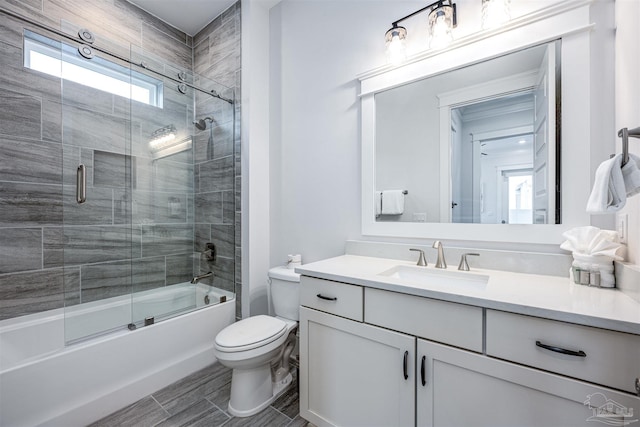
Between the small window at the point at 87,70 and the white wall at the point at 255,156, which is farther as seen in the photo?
the white wall at the point at 255,156

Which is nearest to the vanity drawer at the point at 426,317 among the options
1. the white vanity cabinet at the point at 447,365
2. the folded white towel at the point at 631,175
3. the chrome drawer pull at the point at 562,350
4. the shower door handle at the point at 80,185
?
the white vanity cabinet at the point at 447,365

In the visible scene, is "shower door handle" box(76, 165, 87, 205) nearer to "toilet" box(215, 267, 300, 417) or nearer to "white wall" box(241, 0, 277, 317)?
"white wall" box(241, 0, 277, 317)

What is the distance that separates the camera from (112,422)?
1.42m

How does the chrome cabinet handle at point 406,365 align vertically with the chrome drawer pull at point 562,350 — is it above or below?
below

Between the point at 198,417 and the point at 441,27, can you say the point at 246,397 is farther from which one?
the point at 441,27

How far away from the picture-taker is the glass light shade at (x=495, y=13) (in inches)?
49.3

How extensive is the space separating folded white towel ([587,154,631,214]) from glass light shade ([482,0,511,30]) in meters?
0.91

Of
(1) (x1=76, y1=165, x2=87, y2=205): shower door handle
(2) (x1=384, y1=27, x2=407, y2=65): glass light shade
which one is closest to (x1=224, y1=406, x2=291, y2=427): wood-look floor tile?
(1) (x1=76, y1=165, x2=87, y2=205): shower door handle

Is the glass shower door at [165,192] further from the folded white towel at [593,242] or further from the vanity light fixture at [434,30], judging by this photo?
the folded white towel at [593,242]

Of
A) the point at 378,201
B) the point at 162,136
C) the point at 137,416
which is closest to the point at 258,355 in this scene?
the point at 137,416

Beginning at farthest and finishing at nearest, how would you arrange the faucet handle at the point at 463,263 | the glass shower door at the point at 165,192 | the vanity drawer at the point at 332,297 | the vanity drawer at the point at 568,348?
the glass shower door at the point at 165,192 → the faucet handle at the point at 463,263 → the vanity drawer at the point at 332,297 → the vanity drawer at the point at 568,348

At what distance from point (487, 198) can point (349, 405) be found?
4.01 ft

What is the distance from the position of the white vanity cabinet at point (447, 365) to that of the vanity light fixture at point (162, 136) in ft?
5.77

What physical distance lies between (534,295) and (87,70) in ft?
9.50
